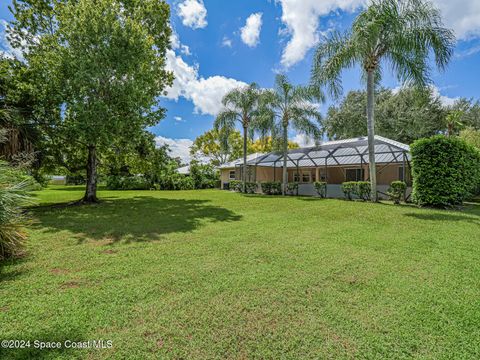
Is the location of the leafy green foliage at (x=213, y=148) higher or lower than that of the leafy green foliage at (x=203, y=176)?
higher

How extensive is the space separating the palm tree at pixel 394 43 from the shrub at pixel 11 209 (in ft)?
41.7

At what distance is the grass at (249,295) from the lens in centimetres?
240

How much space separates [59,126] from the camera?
10812 mm

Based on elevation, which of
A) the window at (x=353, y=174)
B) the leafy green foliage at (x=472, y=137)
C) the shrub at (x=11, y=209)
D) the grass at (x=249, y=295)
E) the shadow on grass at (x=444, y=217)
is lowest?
the grass at (x=249, y=295)

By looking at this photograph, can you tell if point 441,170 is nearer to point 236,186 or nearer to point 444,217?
point 444,217

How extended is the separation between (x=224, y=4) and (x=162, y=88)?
6.18m

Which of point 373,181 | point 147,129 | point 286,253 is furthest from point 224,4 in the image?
point 286,253

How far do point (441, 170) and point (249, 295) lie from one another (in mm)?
11182

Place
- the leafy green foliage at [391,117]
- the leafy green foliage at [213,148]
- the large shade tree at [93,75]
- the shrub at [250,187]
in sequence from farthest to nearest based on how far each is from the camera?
the leafy green foliage at [213,148], the leafy green foliage at [391,117], the shrub at [250,187], the large shade tree at [93,75]

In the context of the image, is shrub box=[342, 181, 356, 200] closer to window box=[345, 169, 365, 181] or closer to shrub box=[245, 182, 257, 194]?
window box=[345, 169, 365, 181]

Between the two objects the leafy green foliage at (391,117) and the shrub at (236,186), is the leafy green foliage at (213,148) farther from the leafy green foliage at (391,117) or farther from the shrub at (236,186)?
the shrub at (236,186)

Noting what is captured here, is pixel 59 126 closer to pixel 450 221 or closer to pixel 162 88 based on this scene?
pixel 162 88

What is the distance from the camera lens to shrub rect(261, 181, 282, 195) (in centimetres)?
2009

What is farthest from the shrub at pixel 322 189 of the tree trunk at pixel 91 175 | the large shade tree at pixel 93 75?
the tree trunk at pixel 91 175
